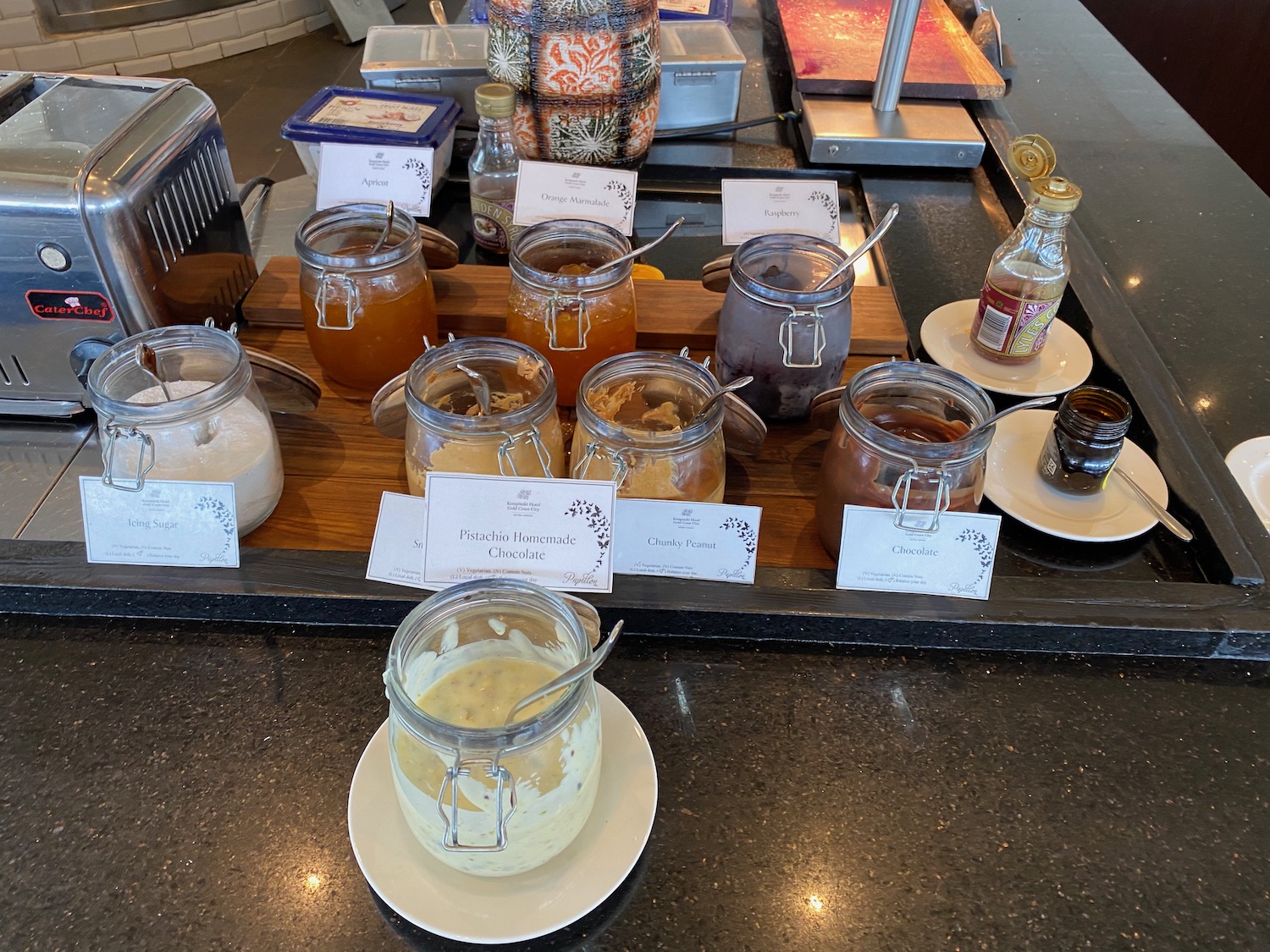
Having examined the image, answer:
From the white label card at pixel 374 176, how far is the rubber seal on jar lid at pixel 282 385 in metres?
0.30

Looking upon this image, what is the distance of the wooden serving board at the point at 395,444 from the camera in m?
0.94

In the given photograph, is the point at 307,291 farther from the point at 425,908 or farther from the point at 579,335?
the point at 425,908

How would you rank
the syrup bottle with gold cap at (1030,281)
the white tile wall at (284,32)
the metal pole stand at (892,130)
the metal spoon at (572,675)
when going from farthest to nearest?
the white tile wall at (284,32)
the metal pole stand at (892,130)
the syrup bottle with gold cap at (1030,281)
the metal spoon at (572,675)

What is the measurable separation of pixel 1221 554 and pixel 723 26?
134 centimetres

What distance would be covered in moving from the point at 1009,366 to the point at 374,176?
0.88 metres

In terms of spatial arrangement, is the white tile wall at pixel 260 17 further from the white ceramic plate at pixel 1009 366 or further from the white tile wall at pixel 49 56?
the white ceramic plate at pixel 1009 366

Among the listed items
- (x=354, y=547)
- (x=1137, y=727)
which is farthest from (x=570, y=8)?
(x=1137, y=727)

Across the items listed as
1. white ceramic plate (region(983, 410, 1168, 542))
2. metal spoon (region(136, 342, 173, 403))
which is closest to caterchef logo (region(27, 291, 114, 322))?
metal spoon (region(136, 342, 173, 403))

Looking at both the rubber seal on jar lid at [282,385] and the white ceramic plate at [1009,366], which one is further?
the white ceramic plate at [1009,366]

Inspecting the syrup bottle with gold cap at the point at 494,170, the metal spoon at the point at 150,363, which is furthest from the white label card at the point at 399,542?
the syrup bottle with gold cap at the point at 494,170

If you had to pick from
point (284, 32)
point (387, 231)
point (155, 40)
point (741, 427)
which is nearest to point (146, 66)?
point (155, 40)

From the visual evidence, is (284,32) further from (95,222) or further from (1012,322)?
(1012,322)

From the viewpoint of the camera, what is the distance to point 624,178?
1204 millimetres

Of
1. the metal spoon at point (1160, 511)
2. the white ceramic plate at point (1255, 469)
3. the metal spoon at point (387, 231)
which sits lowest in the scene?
the white ceramic plate at point (1255, 469)
